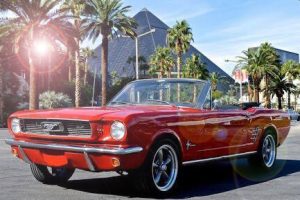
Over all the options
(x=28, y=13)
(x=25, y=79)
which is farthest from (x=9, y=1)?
(x=25, y=79)

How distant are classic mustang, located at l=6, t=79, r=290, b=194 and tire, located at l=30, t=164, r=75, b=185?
0.05ft

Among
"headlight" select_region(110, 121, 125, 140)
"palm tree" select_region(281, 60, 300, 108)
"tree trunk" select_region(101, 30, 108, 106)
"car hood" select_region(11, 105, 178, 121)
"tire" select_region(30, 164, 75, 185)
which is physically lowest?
"tire" select_region(30, 164, 75, 185)

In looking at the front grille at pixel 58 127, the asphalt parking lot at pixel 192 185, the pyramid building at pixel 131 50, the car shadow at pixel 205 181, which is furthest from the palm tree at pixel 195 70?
the front grille at pixel 58 127

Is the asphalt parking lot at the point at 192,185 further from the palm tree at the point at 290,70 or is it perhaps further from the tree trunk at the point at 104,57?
the palm tree at the point at 290,70

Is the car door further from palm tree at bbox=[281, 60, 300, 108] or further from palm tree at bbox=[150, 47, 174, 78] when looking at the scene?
palm tree at bbox=[281, 60, 300, 108]

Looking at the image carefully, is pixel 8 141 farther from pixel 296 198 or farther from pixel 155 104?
pixel 296 198

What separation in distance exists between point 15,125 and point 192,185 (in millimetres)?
2581

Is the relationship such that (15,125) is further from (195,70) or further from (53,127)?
(195,70)

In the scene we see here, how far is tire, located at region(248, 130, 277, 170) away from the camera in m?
8.09

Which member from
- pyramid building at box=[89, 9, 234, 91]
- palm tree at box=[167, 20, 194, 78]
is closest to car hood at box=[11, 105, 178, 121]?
palm tree at box=[167, 20, 194, 78]

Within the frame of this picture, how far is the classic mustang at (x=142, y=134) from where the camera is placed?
5359mm

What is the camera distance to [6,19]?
3108 cm

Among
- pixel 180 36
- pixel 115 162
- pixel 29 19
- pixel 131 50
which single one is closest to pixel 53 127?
pixel 115 162

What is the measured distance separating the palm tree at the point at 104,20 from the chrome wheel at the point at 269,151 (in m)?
31.8
